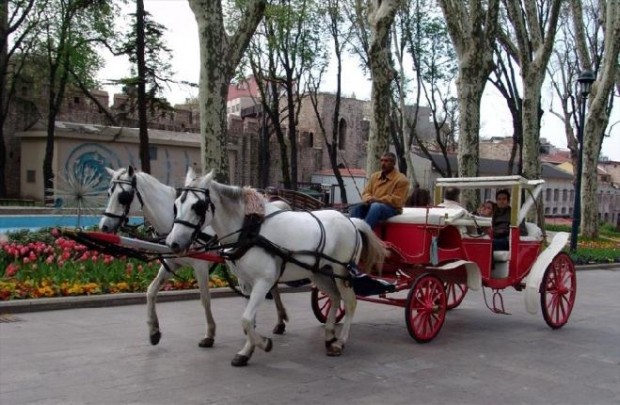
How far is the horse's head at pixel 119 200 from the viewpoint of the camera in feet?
21.8

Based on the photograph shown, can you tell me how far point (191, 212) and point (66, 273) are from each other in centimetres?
460

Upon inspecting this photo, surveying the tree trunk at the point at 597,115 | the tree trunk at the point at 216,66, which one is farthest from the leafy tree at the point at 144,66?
the tree trunk at the point at 597,115

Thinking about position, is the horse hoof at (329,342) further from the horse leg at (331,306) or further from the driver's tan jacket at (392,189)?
the driver's tan jacket at (392,189)

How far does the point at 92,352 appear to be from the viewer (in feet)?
22.2

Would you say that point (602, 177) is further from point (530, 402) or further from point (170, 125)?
point (530, 402)

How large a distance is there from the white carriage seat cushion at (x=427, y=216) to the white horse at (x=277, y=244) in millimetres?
628

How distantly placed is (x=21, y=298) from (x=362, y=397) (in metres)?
5.48

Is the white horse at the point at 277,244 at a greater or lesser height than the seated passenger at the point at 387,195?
lesser

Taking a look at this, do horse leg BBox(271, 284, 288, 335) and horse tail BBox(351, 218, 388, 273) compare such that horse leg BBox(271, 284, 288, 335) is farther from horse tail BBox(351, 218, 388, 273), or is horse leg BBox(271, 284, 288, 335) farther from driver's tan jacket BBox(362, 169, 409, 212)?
driver's tan jacket BBox(362, 169, 409, 212)

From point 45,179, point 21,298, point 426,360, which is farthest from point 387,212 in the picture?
point 45,179

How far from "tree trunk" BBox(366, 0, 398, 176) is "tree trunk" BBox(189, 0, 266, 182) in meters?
3.18

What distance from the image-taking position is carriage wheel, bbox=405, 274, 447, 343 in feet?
24.8

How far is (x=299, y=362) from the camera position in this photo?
6770 mm

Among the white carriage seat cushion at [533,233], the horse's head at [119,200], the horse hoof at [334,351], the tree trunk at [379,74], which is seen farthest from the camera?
the tree trunk at [379,74]
